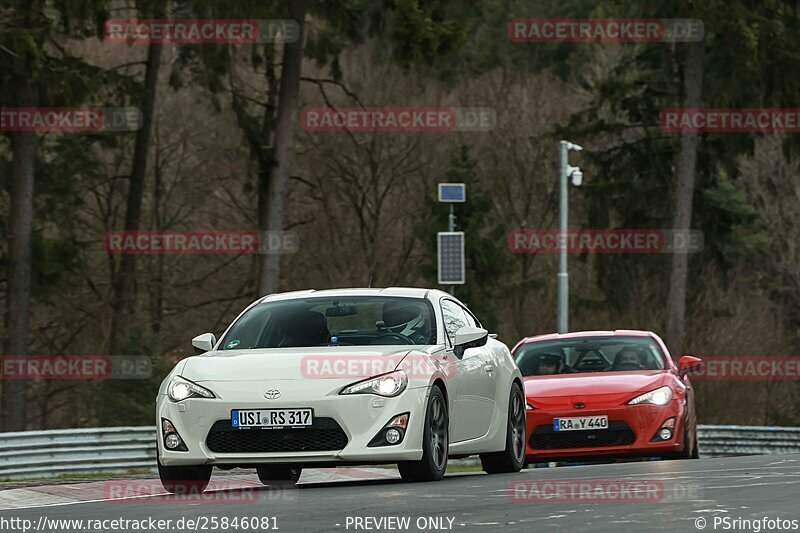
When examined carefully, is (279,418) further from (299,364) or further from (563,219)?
(563,219)

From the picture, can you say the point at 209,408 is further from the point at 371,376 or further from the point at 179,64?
the point at 179,64

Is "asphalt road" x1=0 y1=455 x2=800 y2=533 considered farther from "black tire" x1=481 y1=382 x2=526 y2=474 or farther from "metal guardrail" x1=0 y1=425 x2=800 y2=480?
"metal guardrail" x1=0 y1=425 x2=800 y2=480

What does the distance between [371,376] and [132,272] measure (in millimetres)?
31683

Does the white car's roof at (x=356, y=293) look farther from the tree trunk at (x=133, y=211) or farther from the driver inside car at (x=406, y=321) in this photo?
the tree trunk at (x=133, y=211)

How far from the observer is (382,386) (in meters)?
12.6

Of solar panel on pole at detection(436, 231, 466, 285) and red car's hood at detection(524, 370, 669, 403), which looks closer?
red car's hood at detection(524, 370, 669, 403)

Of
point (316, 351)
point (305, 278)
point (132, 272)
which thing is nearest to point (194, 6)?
point (132, 272)

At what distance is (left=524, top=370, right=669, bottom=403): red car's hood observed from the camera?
1798cm

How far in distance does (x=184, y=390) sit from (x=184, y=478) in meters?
0.68

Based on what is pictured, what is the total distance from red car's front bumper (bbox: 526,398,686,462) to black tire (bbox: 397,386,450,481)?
4.49 m

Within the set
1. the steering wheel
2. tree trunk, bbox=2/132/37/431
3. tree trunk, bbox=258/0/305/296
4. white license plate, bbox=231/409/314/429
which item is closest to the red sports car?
the steering wheel

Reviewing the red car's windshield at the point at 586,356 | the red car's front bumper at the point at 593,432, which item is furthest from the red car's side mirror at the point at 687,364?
the red car's front bumper at the point at 593,432

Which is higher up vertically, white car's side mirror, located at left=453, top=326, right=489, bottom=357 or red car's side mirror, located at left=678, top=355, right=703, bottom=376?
white car's side mirror, located at left=453, top=326, right=489, bottom=357

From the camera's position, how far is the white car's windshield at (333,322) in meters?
13.7
